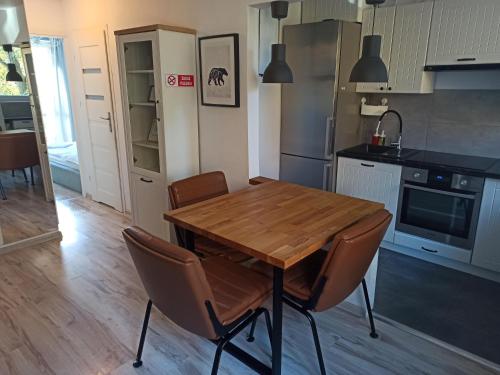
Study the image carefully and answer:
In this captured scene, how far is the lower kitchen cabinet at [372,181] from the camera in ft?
10.2

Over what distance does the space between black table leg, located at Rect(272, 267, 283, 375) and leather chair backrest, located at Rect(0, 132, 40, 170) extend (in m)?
2.93

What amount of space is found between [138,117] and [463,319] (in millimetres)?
3129

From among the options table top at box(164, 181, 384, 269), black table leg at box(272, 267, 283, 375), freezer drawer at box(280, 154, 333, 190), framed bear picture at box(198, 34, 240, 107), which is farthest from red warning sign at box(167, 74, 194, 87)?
black table leg at box(272, 267, 283, 375)

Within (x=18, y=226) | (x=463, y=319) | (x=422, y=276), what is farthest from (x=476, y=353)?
(x=18, y=226)

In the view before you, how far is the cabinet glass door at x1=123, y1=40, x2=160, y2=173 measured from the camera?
334 centimetres

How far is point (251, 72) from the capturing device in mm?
2840

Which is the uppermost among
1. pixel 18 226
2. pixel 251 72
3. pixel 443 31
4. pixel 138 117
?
pixel 443 31

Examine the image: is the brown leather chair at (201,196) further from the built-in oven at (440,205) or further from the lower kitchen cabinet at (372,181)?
the built-in oven at (440,205)

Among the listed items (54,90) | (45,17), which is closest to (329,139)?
(45,17)

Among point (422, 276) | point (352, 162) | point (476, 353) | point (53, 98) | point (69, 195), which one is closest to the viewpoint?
point (476, 353)

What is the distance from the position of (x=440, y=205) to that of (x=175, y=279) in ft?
7.88

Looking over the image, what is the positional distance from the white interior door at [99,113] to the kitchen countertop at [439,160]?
2605 mm

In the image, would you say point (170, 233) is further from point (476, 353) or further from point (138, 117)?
point (476, 353)

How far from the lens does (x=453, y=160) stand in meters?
2.98
